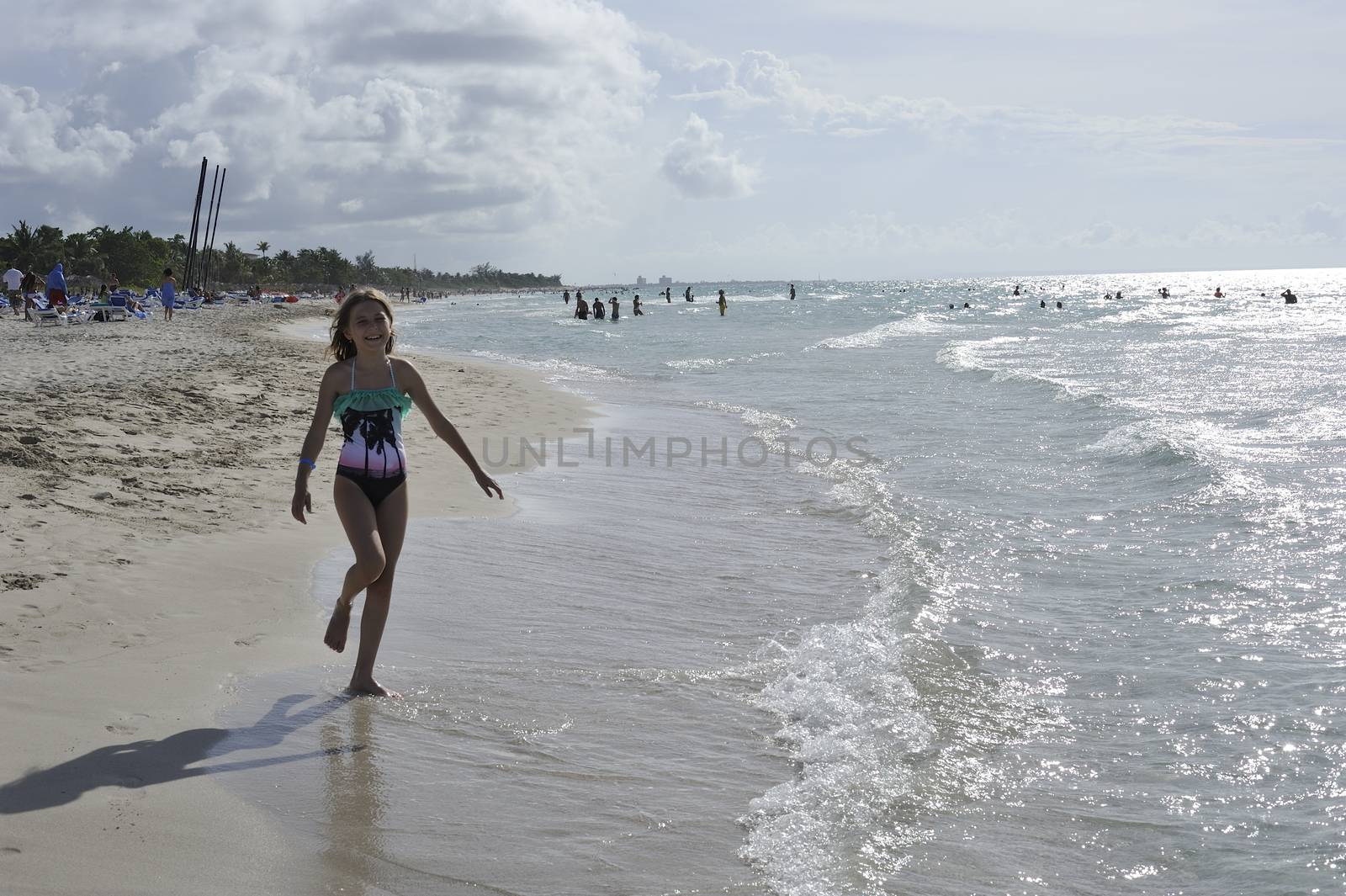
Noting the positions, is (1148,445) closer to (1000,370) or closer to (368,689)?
(368,689)

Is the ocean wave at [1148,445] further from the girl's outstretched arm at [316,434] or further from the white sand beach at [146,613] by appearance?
the girl's outstretched arm at [316,434]

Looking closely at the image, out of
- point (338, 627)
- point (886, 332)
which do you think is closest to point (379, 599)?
point (338, 627)

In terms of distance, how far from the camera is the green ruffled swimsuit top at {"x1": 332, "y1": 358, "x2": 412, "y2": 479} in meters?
4.64

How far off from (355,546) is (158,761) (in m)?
1.13

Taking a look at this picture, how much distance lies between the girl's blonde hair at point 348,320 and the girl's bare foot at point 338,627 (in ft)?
3.62

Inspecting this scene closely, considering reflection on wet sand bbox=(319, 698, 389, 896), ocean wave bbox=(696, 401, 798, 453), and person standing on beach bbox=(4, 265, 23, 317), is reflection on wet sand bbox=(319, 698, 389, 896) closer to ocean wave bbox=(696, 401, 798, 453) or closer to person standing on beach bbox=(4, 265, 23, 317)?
ocean wave bbox=(696, 401, 798, 453)

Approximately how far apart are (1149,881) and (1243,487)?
7916 millimetres

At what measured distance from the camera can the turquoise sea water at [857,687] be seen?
3.57 meters

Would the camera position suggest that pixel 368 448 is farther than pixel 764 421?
No

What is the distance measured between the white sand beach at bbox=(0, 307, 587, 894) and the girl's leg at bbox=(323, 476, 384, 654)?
522 mm

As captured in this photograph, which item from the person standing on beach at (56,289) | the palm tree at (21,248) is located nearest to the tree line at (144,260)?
the palm tree at (21,248)

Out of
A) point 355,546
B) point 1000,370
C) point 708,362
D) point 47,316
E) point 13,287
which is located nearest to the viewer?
point 355,546

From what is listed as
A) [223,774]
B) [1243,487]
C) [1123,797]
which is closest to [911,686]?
[1123,797]

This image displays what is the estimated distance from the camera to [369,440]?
4.66 m
